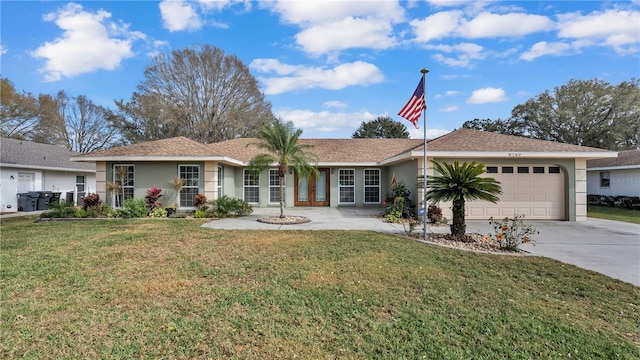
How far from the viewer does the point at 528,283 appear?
15.6 ft

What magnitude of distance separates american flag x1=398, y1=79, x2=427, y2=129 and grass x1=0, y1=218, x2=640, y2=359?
149 inches

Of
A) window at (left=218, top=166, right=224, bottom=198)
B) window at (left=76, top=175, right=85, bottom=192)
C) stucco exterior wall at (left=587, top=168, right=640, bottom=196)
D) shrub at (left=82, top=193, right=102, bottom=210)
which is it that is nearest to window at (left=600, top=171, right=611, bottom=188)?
stucco exterior wall at (left=587, top=168, right=640, bottom=196)

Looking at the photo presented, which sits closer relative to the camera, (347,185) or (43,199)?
(43,199)

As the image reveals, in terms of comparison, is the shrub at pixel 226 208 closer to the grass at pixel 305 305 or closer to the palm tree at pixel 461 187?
the grass at pixel 305 305

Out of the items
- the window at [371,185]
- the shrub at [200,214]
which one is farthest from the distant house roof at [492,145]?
the shrub at [200,214]

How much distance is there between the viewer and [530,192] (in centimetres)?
1187

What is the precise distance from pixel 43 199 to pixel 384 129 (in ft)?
110

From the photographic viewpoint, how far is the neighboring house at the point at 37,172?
15.1m

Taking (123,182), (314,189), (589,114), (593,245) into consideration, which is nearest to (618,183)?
(589,114)

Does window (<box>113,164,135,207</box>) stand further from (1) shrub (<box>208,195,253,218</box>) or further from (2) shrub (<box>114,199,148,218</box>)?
(1) shrub (<box>208,195,253,218</box>)

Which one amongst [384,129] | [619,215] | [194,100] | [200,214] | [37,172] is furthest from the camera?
[384,129]

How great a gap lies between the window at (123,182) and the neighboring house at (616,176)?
26.9 metres

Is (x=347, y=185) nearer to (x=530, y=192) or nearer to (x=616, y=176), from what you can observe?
(x=530, y=192)

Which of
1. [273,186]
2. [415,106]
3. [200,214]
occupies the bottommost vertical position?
[200,214]
